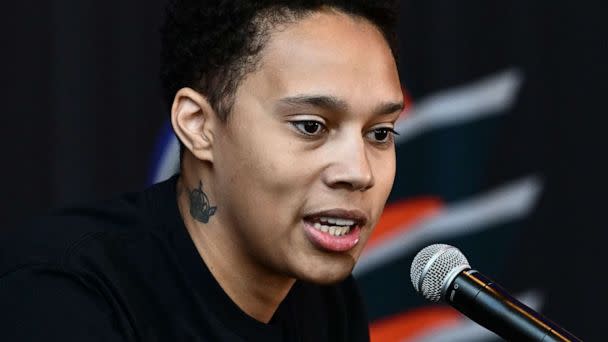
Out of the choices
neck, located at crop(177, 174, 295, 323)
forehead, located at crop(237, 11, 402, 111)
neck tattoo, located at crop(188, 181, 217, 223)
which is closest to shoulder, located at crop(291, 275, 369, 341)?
neck, located at crop(177, 174, 295, 323)

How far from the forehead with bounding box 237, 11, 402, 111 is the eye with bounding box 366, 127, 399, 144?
2.5 inches

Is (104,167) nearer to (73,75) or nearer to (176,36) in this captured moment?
(73,75)

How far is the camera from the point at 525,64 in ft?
9.38

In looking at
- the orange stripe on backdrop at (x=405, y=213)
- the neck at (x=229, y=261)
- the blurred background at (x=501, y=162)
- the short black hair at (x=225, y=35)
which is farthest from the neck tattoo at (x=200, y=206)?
the orange stripe on backdrop at (x=405, y=213)

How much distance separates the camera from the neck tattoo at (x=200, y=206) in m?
1.83

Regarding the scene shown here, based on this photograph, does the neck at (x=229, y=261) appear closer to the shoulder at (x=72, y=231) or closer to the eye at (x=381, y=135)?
the shoulder at (x=72, y=231)

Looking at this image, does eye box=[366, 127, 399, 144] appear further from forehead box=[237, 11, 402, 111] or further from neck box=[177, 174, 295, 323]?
neck box=[177, 174, 295, 323]

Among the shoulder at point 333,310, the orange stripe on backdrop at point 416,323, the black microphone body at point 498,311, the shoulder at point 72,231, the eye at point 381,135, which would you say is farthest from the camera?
the orange stripe on backdrop at point 416,323

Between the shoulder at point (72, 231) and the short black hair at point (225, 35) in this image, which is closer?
the shoulder at point (72, 231)

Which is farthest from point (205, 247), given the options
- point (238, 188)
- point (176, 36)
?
point (176, 36)

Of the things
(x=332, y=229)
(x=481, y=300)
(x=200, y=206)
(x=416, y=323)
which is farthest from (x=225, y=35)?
(x=416, y=323)

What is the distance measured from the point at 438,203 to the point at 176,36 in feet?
3.83

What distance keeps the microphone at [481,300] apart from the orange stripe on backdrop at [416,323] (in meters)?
1.33

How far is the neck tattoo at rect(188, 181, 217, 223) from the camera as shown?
6.01 ft
